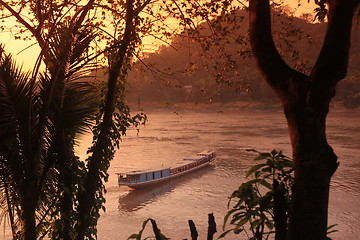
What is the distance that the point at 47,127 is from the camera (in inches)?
183

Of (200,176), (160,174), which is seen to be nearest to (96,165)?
(160,174)

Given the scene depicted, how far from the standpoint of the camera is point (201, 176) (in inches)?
1549

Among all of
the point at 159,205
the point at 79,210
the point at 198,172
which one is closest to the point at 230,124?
the point at 198,172

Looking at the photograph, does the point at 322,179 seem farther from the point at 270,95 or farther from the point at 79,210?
the point at 270,95

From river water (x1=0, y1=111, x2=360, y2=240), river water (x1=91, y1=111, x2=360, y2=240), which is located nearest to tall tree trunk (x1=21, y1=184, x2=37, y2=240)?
river water (x1=0, y1=111, x2=360, y2=240)

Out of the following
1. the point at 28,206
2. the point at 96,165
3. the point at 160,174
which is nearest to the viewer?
the point at 28,206

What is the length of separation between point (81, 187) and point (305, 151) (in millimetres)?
3310

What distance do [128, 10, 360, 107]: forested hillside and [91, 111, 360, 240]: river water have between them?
5726 mm

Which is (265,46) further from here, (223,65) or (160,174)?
(160,174)

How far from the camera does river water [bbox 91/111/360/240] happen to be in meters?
25.4

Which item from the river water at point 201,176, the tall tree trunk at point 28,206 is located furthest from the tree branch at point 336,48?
the river water at point 201,176

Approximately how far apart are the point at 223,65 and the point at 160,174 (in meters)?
31.3

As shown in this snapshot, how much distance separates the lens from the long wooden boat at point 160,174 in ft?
112

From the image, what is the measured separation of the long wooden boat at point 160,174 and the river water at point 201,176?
605mm
